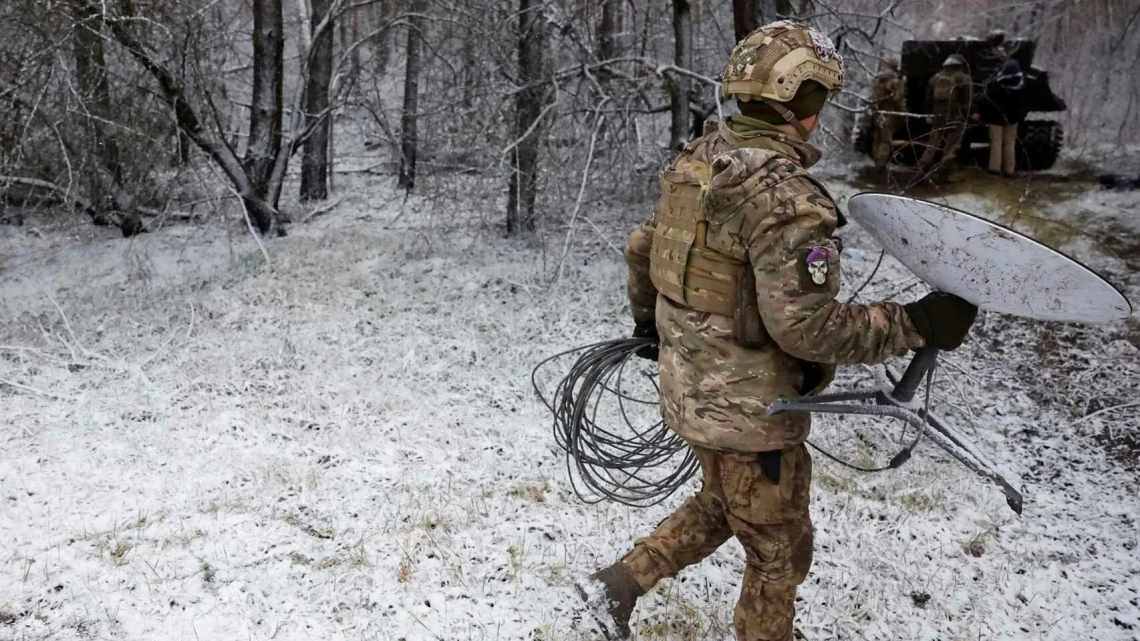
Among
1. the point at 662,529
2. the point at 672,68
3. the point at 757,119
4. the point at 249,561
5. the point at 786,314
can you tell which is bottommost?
the point at 249,561

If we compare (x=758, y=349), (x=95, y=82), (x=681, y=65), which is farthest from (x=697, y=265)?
(x=95, y=82)

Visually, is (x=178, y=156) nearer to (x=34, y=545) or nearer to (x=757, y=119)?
(x=34, y=545)

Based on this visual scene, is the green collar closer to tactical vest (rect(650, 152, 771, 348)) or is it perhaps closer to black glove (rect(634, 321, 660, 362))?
tactical vest (rect(650, 152, 771, 348))

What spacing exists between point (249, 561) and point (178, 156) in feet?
20.5

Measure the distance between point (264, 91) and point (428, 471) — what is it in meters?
6.37

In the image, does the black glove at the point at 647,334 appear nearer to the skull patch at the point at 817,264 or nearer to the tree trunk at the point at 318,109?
the skull patch at the point at 817,264

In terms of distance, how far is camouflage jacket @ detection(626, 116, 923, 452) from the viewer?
7.98ft

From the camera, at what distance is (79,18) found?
25.5ft

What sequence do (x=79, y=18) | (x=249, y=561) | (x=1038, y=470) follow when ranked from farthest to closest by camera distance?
1. (x=79, y=18)
2. (x=1038, y=470)
3. (x=249, y=561)

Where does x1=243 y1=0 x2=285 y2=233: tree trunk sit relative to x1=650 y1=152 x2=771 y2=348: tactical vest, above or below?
above

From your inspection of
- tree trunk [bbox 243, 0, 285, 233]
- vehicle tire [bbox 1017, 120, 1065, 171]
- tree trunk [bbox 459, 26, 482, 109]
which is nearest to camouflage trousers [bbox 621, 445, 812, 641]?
tree trunk [bbox 459, 26, 482, 109]

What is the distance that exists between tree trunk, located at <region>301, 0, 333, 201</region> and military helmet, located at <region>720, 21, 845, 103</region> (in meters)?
7.71

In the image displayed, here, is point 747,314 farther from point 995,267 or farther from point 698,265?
point 995,267

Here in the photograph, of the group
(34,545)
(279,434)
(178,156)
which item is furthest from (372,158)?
(34,545)
